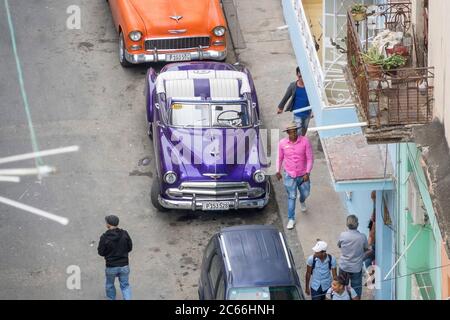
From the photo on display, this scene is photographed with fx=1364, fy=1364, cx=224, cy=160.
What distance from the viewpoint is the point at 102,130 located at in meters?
24.3

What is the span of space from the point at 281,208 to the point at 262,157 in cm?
99

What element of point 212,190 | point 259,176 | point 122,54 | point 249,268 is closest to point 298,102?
point 259,176

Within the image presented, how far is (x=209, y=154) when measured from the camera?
21797 millimetres

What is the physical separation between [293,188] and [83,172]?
3.88 meters

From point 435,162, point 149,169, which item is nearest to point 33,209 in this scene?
point 149,169

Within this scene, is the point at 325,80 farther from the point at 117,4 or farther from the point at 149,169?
the point at 117,4

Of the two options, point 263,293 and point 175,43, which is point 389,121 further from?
point 175,43

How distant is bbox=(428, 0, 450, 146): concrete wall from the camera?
1444cm

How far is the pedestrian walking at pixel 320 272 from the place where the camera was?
18938 mm

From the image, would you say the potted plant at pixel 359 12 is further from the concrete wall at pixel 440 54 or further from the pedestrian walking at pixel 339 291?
the pedestrian walking at pixel 339 291

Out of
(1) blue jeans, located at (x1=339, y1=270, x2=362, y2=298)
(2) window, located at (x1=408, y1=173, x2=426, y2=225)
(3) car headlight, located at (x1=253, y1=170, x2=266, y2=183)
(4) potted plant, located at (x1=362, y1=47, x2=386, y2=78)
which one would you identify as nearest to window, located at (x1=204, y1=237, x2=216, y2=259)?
(1) blue jeans, located at (x1=339, y1=270, x2=362, y2=298)

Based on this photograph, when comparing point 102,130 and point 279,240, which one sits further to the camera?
point 102,130

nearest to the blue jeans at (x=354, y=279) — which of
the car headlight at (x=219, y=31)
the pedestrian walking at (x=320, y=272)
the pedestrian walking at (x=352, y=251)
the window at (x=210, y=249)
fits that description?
the pedestrian walking at (x=352, y=251)

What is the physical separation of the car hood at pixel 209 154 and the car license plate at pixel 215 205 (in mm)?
371
